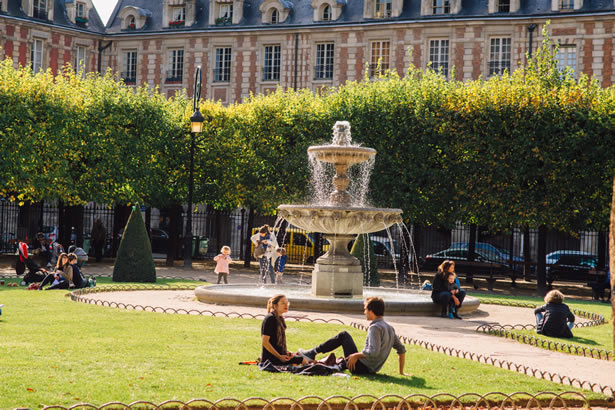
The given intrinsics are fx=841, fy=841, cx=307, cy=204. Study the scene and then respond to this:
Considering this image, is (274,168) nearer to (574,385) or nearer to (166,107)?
(166,107)

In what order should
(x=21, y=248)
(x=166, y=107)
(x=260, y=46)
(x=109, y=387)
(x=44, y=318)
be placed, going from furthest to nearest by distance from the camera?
(x=260, y=46)
(x=166, y=107)
(x=21, y=248)
(x=44, y=318)
(x=109, y=387)

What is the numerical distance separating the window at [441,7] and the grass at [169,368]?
28.4m

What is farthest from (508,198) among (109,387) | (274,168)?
(109,387)

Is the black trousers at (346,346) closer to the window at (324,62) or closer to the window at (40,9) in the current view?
the window at (324,62)

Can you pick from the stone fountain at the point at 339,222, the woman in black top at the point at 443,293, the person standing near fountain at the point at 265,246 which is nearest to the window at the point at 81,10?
the person standing near fountain at the point at 265,246

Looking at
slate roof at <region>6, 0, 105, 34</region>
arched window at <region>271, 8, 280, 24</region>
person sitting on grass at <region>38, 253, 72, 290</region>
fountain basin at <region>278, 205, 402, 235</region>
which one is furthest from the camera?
arched window at <region>271, 8, 280, 24</region>

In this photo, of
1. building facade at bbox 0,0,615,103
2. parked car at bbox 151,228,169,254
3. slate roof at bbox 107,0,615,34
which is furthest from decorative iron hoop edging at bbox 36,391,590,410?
slate roof at bbox 107,0,615,34

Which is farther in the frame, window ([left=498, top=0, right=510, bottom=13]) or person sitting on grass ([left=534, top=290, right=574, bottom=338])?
window ([left=498, top=0, right=510, bottom=13])

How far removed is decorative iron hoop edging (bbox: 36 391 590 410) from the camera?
634cm

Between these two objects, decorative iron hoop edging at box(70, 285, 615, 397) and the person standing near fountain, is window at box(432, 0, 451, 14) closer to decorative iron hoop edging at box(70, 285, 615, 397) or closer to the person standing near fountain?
the person standing near fountain

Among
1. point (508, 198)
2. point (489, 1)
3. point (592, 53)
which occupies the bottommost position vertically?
point (508, 198)

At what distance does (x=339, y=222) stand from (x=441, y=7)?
25.1 meters

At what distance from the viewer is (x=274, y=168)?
28.6 metres

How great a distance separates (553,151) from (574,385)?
648 inches
